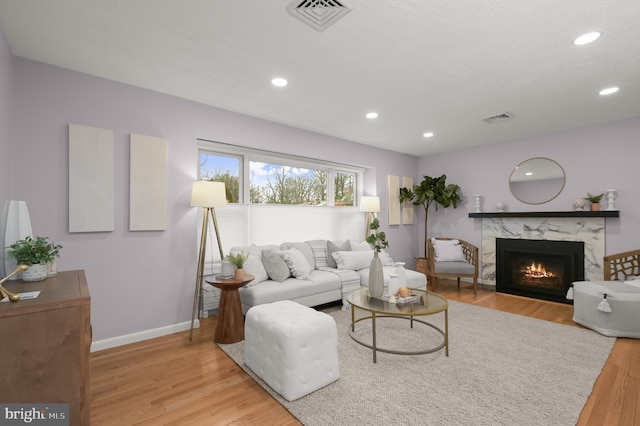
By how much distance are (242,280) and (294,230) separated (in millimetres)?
1766

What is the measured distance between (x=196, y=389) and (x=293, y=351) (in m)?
0.82

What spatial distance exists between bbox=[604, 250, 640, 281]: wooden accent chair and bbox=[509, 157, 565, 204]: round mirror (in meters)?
1.22

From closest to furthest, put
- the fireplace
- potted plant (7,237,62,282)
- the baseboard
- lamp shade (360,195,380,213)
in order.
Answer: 1. potted plant (7,237,62,282)
2. the baseboard
3. the fireplace
4. lamp shade (360,195,380,213)

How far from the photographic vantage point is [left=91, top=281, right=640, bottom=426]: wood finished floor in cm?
189

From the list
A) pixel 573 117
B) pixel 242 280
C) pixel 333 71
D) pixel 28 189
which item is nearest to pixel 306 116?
pixel 333 71

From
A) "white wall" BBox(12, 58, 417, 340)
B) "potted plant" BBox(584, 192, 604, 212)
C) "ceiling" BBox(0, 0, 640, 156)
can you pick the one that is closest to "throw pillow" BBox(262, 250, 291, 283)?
"white wall" BBox(12, 58, 417, 340)

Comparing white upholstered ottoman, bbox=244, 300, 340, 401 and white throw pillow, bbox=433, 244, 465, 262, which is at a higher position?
white throw pillow, bbox=433, 244, 465, 262

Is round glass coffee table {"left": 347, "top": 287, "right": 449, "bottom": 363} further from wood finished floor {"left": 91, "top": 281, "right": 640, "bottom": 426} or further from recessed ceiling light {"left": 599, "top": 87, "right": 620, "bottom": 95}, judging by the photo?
recessed ceiling light {"left": 599, "top": 87, "right": 620, "bottom": 95}

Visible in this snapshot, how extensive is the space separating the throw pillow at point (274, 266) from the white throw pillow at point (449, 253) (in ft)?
9.80

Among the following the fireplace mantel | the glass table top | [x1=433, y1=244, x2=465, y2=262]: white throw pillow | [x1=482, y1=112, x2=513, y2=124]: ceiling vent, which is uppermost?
[x1=482, y1=112, x2=513, y2=124]: ceiling vent

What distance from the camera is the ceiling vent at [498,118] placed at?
3.96 meters

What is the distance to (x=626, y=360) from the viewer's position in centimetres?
263

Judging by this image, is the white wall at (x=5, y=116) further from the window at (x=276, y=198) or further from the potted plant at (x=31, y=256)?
the window at (x=276, y=198)

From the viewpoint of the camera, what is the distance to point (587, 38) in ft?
7.38
